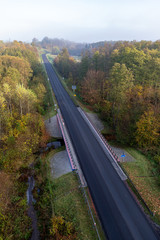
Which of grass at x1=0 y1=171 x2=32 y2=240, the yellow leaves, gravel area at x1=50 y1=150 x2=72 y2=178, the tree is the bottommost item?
grass at x1=0 y1=171 x2=32 y2=240

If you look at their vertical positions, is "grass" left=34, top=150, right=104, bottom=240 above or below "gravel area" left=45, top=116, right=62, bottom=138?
below

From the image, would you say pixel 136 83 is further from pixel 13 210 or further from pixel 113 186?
pixel 13 210

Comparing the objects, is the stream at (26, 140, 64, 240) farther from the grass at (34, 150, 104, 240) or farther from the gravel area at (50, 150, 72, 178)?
the gravel area at (50, 150, 72, 178)

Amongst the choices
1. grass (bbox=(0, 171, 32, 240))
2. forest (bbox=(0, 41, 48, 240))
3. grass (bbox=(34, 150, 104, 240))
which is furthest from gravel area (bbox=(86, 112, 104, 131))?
grass (bbox=(0, 171, 32, 240))

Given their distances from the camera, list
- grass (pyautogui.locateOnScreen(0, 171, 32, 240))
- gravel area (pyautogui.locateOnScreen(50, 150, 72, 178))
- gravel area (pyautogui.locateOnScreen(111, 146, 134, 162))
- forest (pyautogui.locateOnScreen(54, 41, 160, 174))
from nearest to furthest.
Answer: grass (pyautogui.locateOnScreen(0, 171, 32, 240)), gravel area (pyautogui.locateOnScreen(50, 150, 72, 178)), gravel area (pyautogui.locateOnScreen(111, 146, 134, 162)), forest (pyautogui.locateOnScreen(54, 41, 160, 174))

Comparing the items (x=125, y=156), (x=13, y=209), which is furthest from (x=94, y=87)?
(x=13, y=209)

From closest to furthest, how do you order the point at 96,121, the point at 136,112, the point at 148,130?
the point at 148,130, the point at 136,112, the point at 96,121

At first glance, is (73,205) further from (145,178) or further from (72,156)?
(145,178)
